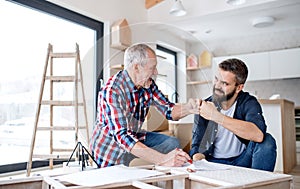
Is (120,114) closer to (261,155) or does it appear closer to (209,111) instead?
(209,111)

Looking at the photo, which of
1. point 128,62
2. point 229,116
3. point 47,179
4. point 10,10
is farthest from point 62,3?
point 47,179

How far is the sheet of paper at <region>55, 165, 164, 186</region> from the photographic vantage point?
72 centimetres

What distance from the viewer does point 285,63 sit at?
4262 mm

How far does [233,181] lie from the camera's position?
72cm

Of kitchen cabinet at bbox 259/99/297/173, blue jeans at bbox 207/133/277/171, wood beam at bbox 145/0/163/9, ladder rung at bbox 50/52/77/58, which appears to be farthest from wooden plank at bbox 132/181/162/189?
wood beam at bbox 145/0/163/9

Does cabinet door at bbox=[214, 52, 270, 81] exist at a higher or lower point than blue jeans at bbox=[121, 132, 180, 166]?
higher

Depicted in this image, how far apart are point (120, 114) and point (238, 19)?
305 cm

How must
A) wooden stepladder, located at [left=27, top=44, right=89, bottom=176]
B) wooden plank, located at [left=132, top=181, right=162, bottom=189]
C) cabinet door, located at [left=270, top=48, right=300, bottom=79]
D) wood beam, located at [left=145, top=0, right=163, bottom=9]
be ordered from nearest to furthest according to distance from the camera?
wooden plank, located at [left=132, top=181, right=162, bottom=189], wooden stepladder, located at [left=27, top=44, right=89, bottom=176], wood beam, located at [left=145, top=0, right=163, bottom=9], cabinet door, located at [left=270, top=48, right=300, bottom=79]

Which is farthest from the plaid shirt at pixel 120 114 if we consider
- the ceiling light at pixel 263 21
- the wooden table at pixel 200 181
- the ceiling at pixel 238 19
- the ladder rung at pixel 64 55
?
the ceiling light at pixel 263 21

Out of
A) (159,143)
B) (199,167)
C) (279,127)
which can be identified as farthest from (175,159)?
(279,127)

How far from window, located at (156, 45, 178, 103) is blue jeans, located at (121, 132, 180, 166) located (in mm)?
154

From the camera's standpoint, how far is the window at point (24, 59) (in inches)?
87.5

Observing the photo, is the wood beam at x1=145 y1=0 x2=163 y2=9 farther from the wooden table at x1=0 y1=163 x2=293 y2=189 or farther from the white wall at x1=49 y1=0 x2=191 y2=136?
the wooden table at x1=0 y1=163 x2=293 y2=189

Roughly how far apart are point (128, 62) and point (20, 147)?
5.18 feet
